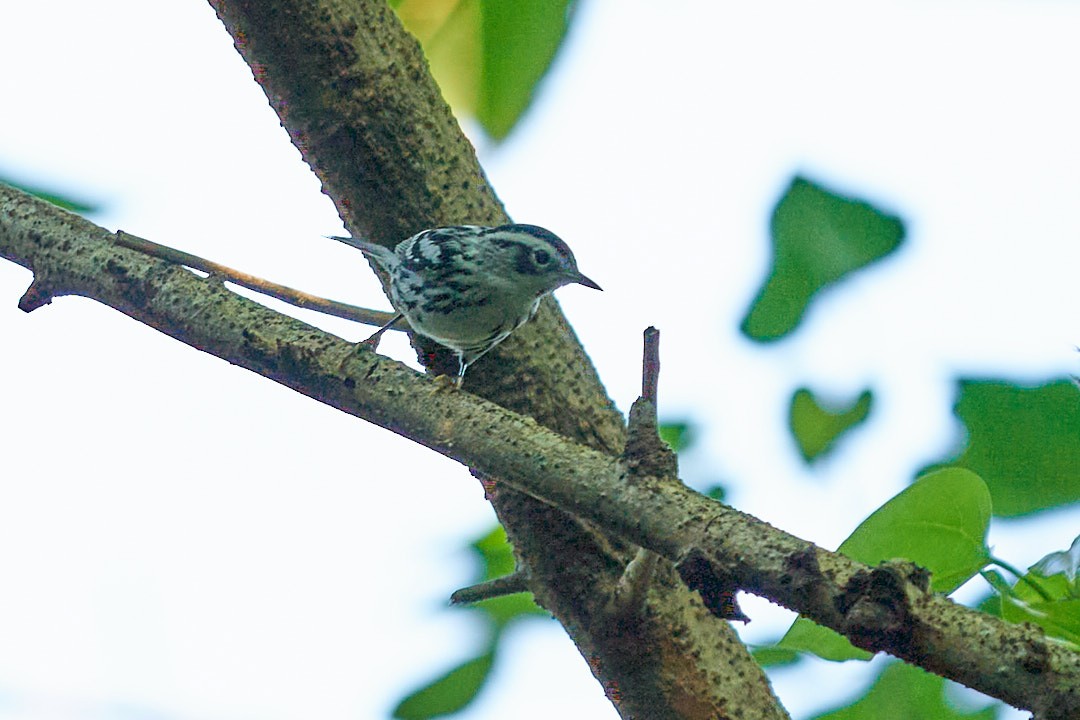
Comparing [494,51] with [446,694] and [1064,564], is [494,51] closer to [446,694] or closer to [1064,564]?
[446,694]

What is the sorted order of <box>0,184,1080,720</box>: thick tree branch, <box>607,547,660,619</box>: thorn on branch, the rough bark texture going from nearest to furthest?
<box>0,184,1080,720</box>: thick tree branch → <box>607,547,660,619</box>: thorn on branch → the rough bark texture

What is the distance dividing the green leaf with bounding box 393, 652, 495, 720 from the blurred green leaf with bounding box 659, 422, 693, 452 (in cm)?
43

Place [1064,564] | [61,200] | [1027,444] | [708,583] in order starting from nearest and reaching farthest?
[708,583] < [1064,564] < [1027,444] < [61,200]

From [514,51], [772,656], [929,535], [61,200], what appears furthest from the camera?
[514,51]

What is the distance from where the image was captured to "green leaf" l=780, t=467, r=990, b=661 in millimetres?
1116

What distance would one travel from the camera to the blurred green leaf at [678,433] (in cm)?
171

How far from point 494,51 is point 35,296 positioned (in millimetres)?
801

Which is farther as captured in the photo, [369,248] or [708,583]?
[369,248]

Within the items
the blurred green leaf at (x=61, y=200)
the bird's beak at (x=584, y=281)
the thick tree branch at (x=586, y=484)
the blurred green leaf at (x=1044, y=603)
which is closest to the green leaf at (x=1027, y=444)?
the blurred green leaf at (x=1044, y=603)

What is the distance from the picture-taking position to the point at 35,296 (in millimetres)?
1425

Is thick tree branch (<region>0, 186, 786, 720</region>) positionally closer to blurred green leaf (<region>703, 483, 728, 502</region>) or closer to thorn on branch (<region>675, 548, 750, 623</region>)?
blurred green leaf (<region>703, 483, 728, 502</region>)

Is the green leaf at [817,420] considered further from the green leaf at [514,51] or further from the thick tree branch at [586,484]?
the green leaf at [514,51]

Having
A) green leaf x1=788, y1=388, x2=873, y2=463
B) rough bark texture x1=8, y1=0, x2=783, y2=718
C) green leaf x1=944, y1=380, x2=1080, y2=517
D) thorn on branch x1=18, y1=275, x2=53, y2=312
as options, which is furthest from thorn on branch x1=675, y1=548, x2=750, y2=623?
thorn on branch x1=18, y1=275, x2=53, y2=312

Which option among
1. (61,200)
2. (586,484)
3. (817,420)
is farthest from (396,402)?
(61,200)
